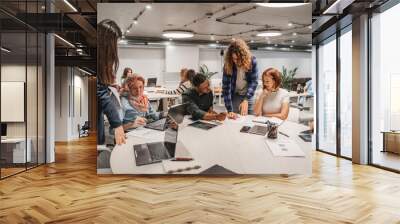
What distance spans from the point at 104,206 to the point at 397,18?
6231mm

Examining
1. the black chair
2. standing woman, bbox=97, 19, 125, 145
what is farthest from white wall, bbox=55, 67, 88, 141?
standing woman, bbox=97, 19, 125, 145

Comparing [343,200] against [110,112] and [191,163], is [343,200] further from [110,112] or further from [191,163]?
[110,112]

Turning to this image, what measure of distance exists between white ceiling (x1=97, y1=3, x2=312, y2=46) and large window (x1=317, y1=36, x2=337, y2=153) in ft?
11.6

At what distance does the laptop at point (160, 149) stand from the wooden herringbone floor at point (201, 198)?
338mm

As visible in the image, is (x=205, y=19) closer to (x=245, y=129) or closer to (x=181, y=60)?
(x=181, y=60)

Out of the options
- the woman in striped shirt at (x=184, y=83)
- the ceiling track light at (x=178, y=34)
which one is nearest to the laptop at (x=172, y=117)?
the woman in striped shirt at (x=184, y=83)

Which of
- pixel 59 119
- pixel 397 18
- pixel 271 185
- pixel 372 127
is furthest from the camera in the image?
pixel 59 119

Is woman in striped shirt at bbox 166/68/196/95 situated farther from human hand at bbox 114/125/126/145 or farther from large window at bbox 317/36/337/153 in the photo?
large window at bbox 317/36/337/153

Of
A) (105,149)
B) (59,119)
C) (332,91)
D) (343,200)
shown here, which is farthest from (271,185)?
(59,119)

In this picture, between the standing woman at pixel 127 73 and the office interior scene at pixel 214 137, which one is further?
the standing woman at pixel 127 73

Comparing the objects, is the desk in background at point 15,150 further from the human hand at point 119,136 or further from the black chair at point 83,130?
the black chair at point 83,130

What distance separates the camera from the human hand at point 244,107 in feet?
22.1

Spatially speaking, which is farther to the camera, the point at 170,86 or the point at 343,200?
the point at 170,86

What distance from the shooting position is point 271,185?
602 centimetres
